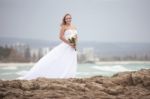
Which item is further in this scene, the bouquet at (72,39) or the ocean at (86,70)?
the ocean at (86,70)

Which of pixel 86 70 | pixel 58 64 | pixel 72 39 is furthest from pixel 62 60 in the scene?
pixel 86 70

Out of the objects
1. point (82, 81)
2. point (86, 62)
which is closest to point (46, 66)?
point (82, 81)

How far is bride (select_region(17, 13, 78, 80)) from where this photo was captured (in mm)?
5371

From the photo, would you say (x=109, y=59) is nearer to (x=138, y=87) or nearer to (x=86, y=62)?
(x=86, y=62)

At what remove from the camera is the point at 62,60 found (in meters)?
5.55

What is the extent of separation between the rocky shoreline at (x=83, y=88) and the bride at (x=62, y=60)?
1.54 meters

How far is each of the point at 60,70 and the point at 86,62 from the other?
2169 centimetres

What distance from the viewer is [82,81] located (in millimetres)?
3795

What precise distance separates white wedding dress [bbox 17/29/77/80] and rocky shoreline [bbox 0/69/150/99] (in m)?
1.51

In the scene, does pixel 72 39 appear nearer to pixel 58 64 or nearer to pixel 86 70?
pixel 58 64

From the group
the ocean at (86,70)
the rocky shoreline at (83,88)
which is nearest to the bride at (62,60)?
the rocky shoreline at (83,88)

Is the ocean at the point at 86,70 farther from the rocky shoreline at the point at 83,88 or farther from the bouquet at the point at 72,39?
the rocky shoreline at the point at 83,88

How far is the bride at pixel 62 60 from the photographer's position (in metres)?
5.37

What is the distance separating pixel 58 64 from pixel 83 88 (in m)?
2.02
